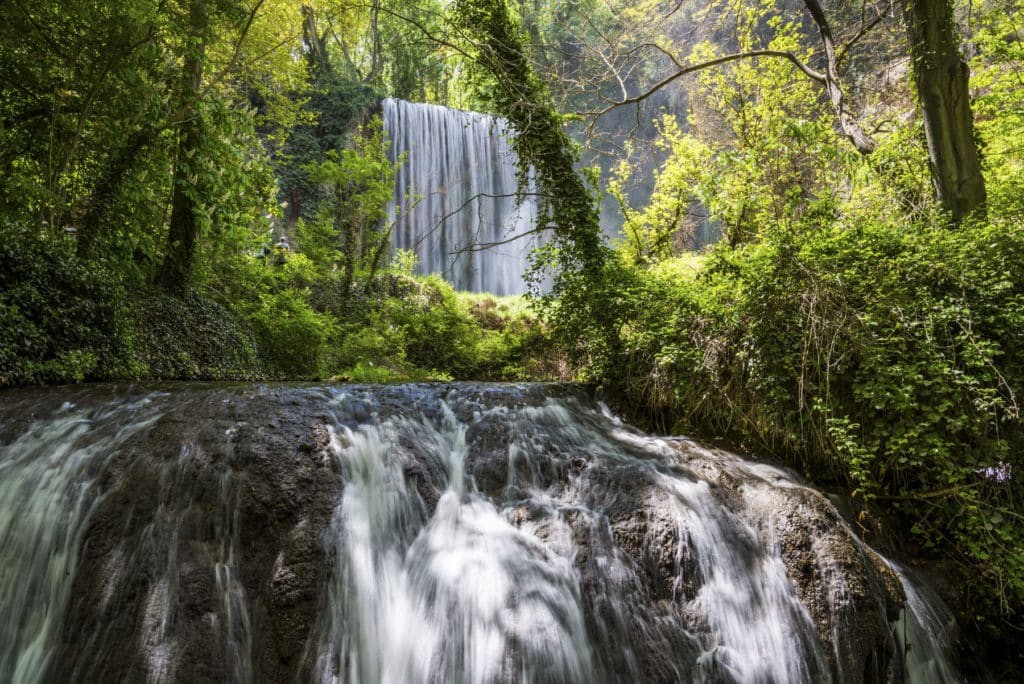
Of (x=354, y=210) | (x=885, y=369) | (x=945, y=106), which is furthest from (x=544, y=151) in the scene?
(x=354, y=210)

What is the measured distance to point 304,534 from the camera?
313 cm

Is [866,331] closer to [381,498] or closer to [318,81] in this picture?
[381,498]

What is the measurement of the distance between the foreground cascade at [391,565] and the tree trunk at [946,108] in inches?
Answer: 159

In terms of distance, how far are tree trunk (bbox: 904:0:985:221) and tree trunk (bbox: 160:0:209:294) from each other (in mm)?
8474

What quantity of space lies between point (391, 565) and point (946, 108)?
7065 millimetres

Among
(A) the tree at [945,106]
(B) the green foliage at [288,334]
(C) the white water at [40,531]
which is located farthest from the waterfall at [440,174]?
(C) the white water at [40,531]

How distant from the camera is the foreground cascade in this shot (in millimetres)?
2744

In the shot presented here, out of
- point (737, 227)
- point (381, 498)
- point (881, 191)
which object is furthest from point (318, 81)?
point (381, 498)

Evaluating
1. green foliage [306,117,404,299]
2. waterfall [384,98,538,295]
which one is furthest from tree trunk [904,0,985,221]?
waterfall [384,98,538,295]

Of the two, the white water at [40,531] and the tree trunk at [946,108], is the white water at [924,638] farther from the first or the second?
the white water at [40,531]

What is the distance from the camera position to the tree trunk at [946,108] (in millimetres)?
5531

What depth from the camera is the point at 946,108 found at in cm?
564

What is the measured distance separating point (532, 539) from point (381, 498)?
1.06 meters

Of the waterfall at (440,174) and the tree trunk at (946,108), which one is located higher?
the waterfall at (440,174)
